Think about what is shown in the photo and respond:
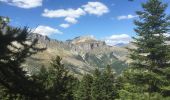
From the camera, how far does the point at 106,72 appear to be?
7438cm

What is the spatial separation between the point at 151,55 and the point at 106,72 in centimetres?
3937

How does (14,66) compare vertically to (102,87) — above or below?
above

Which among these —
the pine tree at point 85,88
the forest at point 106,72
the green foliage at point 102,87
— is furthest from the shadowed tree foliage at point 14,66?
the pine tree at point 85,88

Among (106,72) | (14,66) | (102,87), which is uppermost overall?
(14,66)

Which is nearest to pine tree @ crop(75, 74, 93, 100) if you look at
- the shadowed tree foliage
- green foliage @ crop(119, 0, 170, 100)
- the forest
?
the forest

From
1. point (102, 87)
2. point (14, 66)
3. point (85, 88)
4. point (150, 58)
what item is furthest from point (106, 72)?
point (14, 66)

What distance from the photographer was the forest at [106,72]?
391 inches

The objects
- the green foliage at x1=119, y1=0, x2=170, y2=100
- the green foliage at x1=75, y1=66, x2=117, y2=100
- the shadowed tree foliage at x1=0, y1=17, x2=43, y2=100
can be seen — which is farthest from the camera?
the green foliage at x1=75, y1=66, x2=117, y2=100

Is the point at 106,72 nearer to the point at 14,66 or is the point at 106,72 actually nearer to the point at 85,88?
the point at 85,88

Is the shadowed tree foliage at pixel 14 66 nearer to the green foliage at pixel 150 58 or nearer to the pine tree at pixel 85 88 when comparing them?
the green foliage at pixel 150 58

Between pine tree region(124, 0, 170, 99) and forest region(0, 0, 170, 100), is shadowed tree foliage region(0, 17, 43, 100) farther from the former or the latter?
pine tree region(124, 0, 170, 99)

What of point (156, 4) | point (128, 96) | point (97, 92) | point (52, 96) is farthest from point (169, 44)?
point (97, 92)

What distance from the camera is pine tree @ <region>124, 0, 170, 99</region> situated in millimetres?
34344

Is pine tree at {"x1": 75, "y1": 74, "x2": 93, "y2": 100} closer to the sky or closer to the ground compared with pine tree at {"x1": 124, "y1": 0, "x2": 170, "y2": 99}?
closer to the ground
